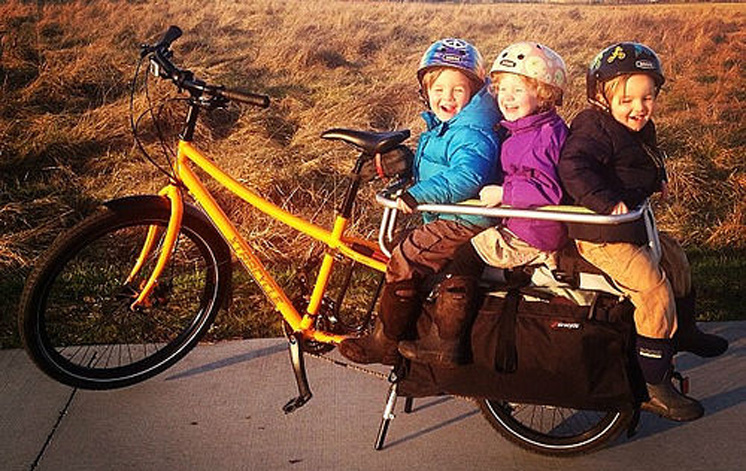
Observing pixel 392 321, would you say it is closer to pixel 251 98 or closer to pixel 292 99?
pixel 251 98

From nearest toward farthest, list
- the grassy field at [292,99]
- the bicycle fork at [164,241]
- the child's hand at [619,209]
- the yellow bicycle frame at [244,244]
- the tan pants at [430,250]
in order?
1. the child's hand at [619,209]
2. the tan pants at [430,250]
3. the yellow bicycle frame at [244,244]
4. the bicycle fork at [164,241]
5. the grassy field at [292,99]

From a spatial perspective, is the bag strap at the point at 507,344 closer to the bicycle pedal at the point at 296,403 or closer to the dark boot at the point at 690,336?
the dark boot at the point at 690,336

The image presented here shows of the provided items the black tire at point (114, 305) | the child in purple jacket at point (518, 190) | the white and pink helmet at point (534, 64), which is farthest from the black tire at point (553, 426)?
the black tire at point (114, 305)

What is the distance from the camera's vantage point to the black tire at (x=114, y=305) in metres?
3.48

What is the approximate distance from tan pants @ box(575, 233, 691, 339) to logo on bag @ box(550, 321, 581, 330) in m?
0.21

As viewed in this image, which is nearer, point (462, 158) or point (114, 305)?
point (462, 158)

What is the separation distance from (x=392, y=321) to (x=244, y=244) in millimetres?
776

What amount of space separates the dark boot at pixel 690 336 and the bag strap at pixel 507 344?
2.08 feet

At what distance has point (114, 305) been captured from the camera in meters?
4.41

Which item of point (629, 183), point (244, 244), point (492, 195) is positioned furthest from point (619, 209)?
point (244, 244)

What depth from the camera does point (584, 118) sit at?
119 inches

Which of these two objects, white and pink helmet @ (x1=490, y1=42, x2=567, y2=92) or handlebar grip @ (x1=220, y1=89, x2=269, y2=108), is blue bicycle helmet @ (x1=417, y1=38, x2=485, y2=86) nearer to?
white and pink helmet @ (x1=490, y1=42, x2=567, y2=92)

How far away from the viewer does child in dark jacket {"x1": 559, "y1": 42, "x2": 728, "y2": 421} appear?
2.90m

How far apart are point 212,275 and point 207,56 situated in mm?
4821
